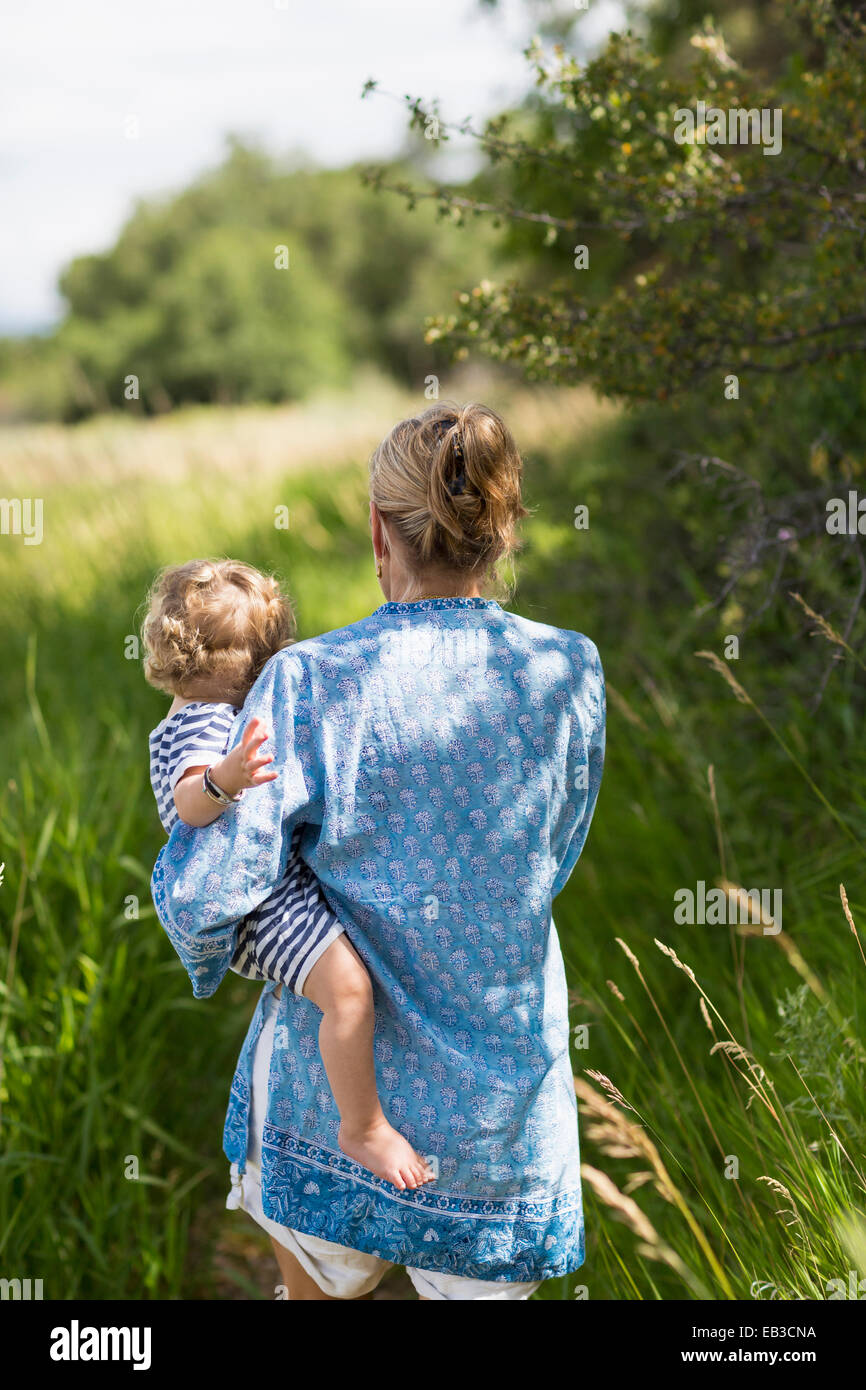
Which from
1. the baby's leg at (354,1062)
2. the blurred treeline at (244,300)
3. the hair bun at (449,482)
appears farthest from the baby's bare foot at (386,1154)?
the blurred treeline at (244,300)

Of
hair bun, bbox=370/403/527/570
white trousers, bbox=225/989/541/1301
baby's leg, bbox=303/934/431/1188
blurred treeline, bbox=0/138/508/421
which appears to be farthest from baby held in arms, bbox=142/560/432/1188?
blurred treeline, bbox=0/138/508/421

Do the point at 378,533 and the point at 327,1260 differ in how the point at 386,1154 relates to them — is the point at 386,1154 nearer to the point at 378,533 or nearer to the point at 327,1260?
the point at 327,1260

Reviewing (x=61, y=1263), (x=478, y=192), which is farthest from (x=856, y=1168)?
(x=478, y=192)

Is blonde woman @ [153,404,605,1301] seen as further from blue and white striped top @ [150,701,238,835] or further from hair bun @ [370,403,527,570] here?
blue and white striped top @ [150,701,238,835]

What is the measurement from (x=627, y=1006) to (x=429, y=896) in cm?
163

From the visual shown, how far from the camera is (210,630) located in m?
1.72

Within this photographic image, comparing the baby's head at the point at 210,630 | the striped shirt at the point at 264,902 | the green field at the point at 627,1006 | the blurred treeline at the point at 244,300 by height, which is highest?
the blurred treeline at the point at 244,300

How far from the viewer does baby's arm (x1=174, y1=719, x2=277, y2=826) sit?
142cm

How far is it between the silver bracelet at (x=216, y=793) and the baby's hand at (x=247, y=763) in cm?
1

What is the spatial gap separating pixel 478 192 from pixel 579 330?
111 centimetres

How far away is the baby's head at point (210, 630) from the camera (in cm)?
170

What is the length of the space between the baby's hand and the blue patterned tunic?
1.9 inches

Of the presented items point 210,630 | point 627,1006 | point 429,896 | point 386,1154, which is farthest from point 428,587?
point 627,1006

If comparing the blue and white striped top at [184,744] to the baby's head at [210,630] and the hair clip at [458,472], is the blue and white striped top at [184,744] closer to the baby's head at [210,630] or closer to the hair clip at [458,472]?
the baby's head at [210,630]
